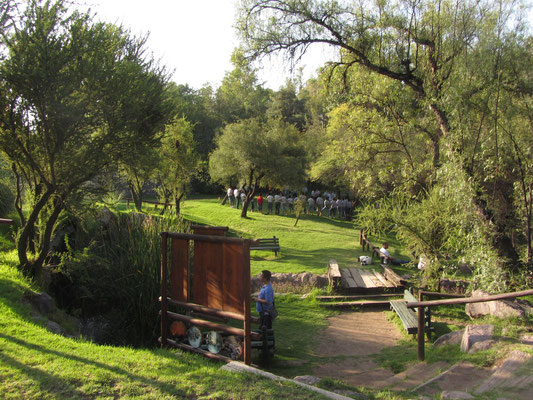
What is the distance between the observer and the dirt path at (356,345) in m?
6.46

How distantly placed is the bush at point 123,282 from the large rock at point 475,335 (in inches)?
218

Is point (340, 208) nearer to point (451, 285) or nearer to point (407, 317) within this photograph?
point (451, 285)

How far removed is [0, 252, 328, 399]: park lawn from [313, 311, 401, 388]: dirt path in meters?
2.17

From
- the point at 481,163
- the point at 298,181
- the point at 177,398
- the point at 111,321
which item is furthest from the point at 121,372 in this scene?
the point at 298,181

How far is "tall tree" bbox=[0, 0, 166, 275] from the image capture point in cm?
827

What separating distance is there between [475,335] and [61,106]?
851 centimetres

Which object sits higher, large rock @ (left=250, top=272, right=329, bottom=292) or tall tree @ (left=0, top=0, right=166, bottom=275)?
tall tree @ (left=0, top=0, right=166, bottom=275)

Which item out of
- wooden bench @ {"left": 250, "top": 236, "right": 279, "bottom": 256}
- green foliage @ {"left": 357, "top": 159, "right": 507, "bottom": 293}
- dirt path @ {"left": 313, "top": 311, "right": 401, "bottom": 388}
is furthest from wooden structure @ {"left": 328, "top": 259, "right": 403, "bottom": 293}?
wooden bench @ {"left": 250, "top": 236, "right": 279, "bottom": 256}

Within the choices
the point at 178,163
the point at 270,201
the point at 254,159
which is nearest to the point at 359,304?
the point at 178,163

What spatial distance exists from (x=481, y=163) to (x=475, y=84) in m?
1.80

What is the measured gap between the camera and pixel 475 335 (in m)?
5.99

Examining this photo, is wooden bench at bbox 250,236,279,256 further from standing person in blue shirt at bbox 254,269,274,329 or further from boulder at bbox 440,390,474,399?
boulder at bbox 440,390,474,399

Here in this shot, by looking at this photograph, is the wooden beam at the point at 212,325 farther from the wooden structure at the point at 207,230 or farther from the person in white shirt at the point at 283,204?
the person in white shirt at the point at 283,204

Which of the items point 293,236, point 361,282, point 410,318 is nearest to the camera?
point 410,318
